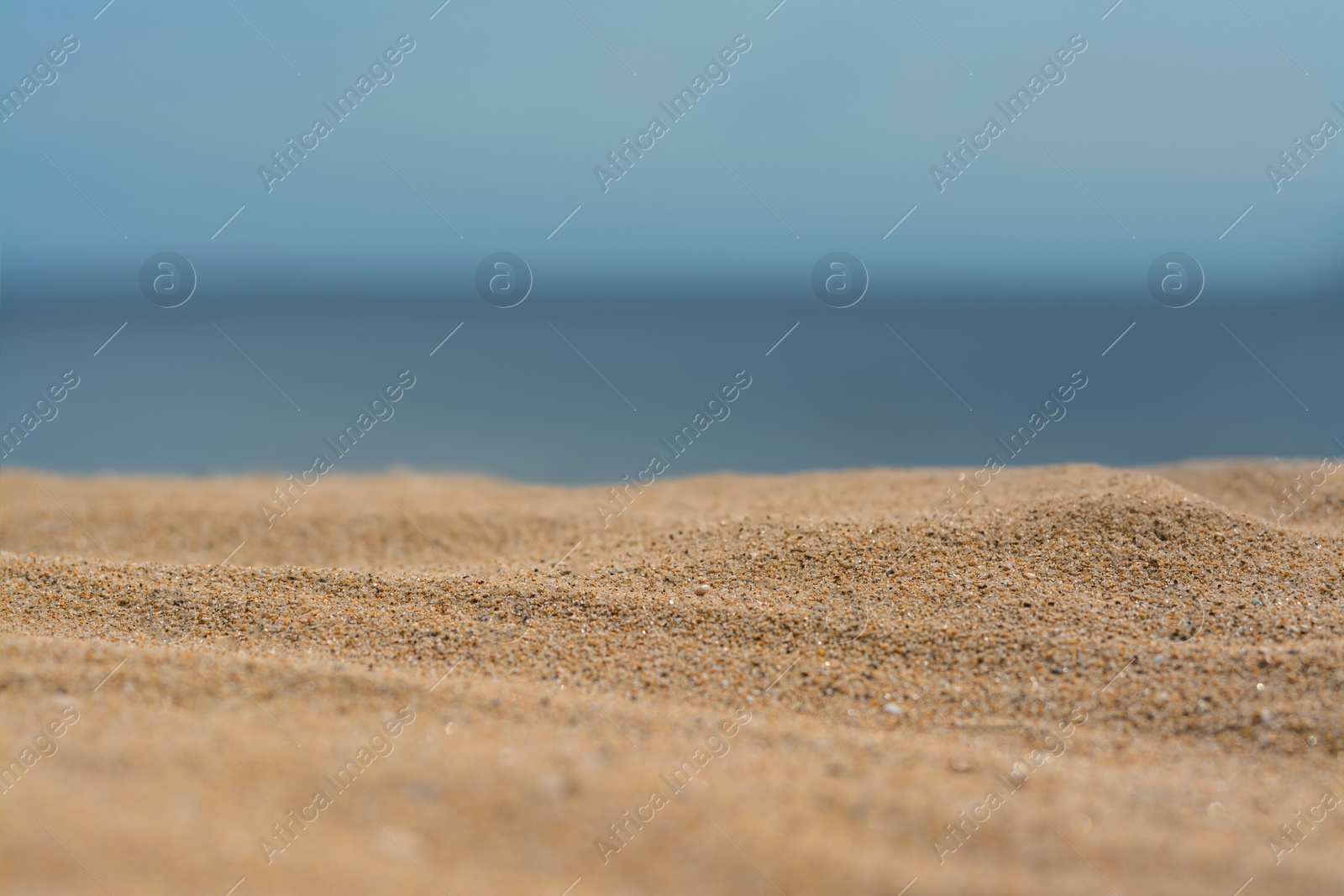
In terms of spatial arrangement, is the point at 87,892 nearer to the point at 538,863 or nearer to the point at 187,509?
the point at 538,863

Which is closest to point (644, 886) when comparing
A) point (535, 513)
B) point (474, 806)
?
point (474, 806)

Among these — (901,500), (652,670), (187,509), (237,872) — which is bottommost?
(901,500)

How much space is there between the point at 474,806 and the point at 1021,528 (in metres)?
3.55

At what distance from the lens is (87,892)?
2188mm

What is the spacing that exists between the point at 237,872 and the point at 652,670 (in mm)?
1790

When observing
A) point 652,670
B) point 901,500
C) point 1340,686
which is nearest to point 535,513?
point 901,500

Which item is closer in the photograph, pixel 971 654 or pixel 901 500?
pixel 971 654

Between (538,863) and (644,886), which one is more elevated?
(538,863)

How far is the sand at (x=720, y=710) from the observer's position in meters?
2.42

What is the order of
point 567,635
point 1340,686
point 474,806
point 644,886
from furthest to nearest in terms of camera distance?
point 567,635 < point 1340,686 < point 474,806 < point 644,886

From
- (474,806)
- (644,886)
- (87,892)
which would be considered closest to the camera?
(87,892)

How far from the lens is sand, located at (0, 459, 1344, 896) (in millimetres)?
2422

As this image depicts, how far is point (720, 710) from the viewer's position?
3.38 m

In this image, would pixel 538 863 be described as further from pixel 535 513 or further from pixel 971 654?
pixel 535 513
